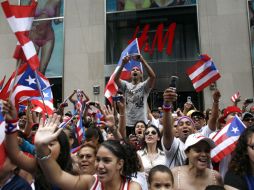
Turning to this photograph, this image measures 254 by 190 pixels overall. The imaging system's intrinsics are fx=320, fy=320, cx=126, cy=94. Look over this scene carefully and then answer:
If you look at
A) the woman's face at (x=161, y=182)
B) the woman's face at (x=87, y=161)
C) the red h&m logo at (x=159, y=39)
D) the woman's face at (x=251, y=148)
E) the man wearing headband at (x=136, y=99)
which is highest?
the red h&m logo at (x=159, y=39)

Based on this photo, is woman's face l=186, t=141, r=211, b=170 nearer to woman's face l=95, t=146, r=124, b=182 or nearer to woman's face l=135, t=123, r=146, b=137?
woman's face l=95, t=146, r=124, b=182

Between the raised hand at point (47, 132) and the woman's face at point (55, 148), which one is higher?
the raised hand at point (47, 132)

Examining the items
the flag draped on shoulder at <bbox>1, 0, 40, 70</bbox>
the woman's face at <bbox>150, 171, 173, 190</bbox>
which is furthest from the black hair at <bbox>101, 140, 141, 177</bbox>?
the flag draped on shoulder at <bbox>1, 0, 40, 70</bbox>

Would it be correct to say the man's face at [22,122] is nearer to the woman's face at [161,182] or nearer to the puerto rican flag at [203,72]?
the puerto rican flag at [203,72]

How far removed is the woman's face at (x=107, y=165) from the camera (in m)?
2.98

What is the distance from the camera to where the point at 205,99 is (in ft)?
47.6

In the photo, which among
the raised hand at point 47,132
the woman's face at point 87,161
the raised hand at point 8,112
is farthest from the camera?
the woman's face at point 87,161

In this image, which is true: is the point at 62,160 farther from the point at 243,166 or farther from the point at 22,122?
the point at 22,122

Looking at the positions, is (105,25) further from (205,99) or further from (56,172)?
(56,172)

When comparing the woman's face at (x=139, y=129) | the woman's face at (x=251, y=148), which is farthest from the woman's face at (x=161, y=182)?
the woman's face at (x=139, y=129)

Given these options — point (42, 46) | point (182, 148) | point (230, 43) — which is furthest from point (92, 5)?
point (182, 148)

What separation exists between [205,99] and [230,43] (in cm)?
289

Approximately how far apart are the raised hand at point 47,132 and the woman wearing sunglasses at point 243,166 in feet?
6.05

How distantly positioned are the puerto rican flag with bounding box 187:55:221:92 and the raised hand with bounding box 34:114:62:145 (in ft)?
14.3
